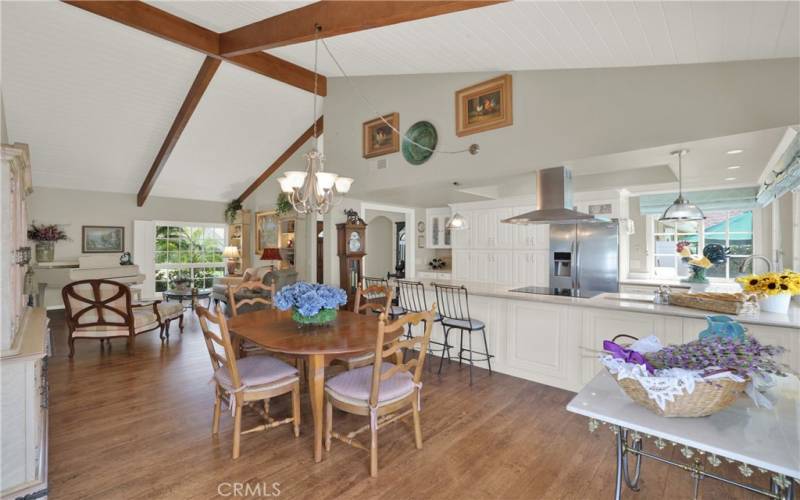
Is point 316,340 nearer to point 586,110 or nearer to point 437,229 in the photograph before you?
point 586,110

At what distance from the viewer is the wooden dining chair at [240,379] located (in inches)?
83.5

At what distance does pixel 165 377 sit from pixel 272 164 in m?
5.68

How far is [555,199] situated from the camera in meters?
3.42

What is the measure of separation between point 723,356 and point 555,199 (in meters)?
2.42

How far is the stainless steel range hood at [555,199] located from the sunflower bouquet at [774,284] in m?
1.18

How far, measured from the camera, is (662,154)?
2938 mm

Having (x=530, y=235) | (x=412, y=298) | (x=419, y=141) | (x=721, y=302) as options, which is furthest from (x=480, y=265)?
(x=721, y=302)

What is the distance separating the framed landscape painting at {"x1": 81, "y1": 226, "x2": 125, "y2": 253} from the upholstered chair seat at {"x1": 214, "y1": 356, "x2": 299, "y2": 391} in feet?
24.7

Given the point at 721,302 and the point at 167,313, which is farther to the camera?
the point at 167,313

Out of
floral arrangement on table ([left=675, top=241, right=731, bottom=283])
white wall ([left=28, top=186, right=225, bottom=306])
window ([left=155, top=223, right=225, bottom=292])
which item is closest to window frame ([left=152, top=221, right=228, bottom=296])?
window ([left=155, top=223, right=225, bottom=292])

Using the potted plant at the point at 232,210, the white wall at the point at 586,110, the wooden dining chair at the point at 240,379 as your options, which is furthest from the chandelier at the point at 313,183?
the potted plant at the point at 232,210

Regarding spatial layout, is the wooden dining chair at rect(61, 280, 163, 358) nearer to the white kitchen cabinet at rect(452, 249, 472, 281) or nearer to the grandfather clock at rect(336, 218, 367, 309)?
the grandfather clock at rect(336, 218, 367, 309)

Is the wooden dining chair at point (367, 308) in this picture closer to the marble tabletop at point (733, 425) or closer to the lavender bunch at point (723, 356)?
the marble tabletop at point (733, 425)

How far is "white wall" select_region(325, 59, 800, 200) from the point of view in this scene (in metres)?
2.36
